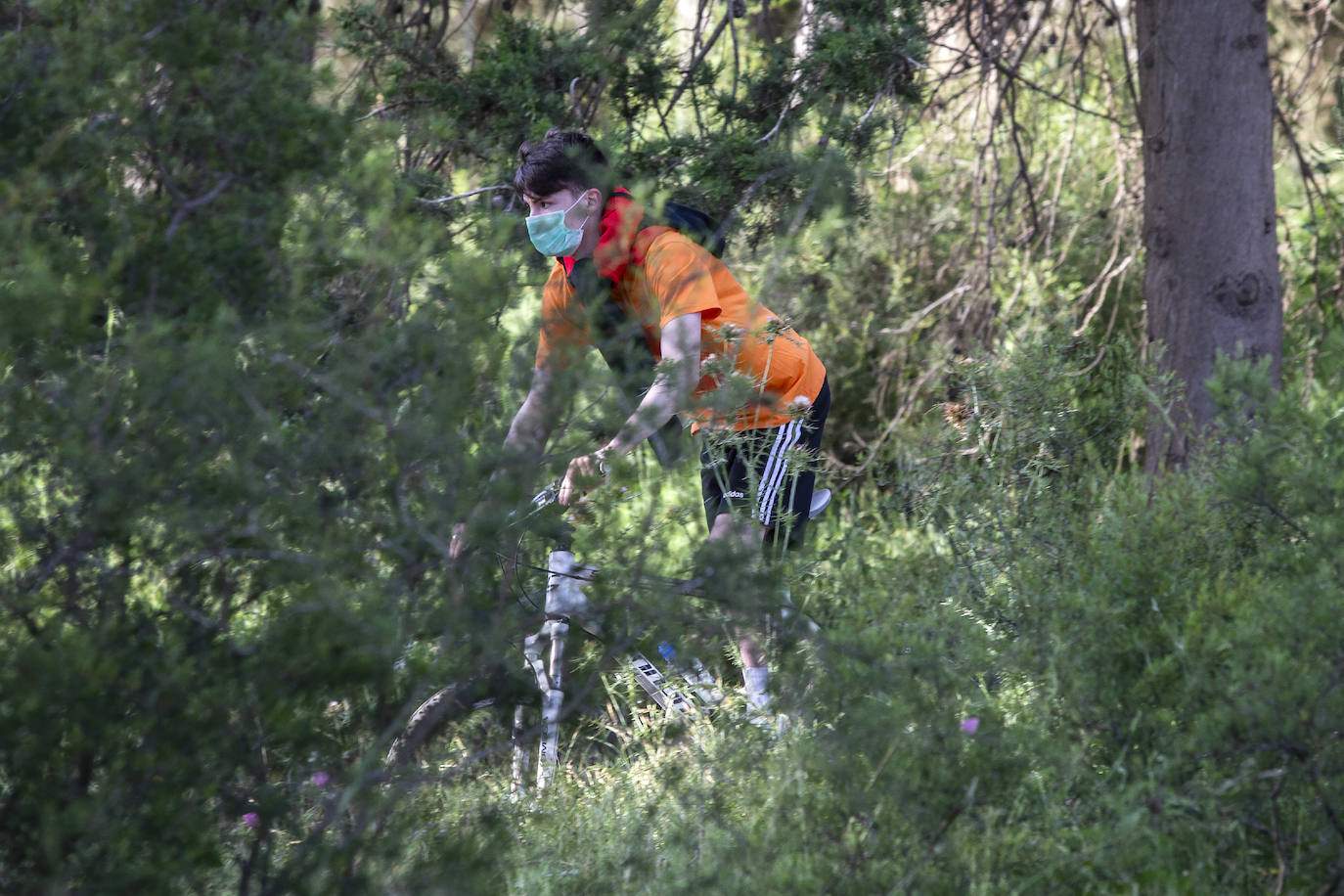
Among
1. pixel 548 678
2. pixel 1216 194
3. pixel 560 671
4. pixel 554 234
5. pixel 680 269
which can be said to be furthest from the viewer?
pixel 1216 194

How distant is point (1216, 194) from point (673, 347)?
2.81 meters

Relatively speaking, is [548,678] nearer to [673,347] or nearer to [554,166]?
[673,347]

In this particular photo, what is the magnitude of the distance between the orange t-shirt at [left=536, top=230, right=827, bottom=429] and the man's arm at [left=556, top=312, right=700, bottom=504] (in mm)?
64

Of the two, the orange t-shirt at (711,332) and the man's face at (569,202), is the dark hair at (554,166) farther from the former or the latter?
the orange t-shirt at (711,332)

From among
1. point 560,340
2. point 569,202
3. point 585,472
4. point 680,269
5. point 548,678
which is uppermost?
point 569,202

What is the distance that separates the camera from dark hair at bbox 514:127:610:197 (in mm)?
3285

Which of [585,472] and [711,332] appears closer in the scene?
[585,472]

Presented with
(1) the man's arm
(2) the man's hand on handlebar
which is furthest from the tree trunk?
(2) the man's hand on handlebar

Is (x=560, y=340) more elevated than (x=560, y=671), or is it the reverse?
(x=560, y=340)

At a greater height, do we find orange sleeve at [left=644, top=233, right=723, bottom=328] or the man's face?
the man's face

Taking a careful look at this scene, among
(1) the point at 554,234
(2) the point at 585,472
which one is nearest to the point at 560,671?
(2) the point at 585,472

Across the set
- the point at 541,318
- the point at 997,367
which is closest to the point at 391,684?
the point at 541,318

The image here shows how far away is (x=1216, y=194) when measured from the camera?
15.3 feet

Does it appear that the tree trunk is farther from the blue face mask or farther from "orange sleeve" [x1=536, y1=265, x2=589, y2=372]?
"orange sleeve" [x1=536, y1=265, x2=589, y2=372]
